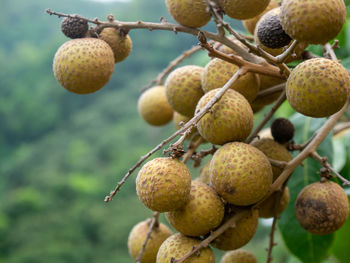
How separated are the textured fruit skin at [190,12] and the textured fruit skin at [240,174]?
1.01 ft

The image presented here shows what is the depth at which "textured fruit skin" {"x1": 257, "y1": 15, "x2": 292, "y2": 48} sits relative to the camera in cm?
93

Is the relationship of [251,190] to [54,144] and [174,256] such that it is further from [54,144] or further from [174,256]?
[54,144]

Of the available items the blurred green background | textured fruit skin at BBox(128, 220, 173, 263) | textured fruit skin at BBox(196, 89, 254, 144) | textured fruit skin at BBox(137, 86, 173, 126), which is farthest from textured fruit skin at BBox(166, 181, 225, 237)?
the blurred green background

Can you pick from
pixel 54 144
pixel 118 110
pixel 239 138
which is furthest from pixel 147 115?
pixel 54 144

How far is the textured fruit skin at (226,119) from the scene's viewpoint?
3.04 ft

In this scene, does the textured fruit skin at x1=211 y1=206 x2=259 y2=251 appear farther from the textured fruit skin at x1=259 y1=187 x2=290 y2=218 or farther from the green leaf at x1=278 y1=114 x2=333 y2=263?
the green leaf at x1=278 y1=114 x2=333 y2=263

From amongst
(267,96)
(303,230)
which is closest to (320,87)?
(267,96)

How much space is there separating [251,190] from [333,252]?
3.46ft

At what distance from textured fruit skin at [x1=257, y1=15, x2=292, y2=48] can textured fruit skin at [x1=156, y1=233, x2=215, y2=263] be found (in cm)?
48

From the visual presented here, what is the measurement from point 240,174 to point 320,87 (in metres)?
0.24

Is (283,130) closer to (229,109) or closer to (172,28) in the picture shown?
(229,109)

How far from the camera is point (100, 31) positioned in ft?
3.55

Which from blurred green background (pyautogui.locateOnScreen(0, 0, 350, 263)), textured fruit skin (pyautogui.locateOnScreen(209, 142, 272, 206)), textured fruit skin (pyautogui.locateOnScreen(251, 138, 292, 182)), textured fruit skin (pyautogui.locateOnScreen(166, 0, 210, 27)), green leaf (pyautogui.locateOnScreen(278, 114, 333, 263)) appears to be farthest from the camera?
blurred green background (pyautogui.locateOnScreen(0, 0, 350, 263))

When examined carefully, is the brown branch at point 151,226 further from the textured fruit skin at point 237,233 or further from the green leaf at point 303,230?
the green leaf at point 303,230
